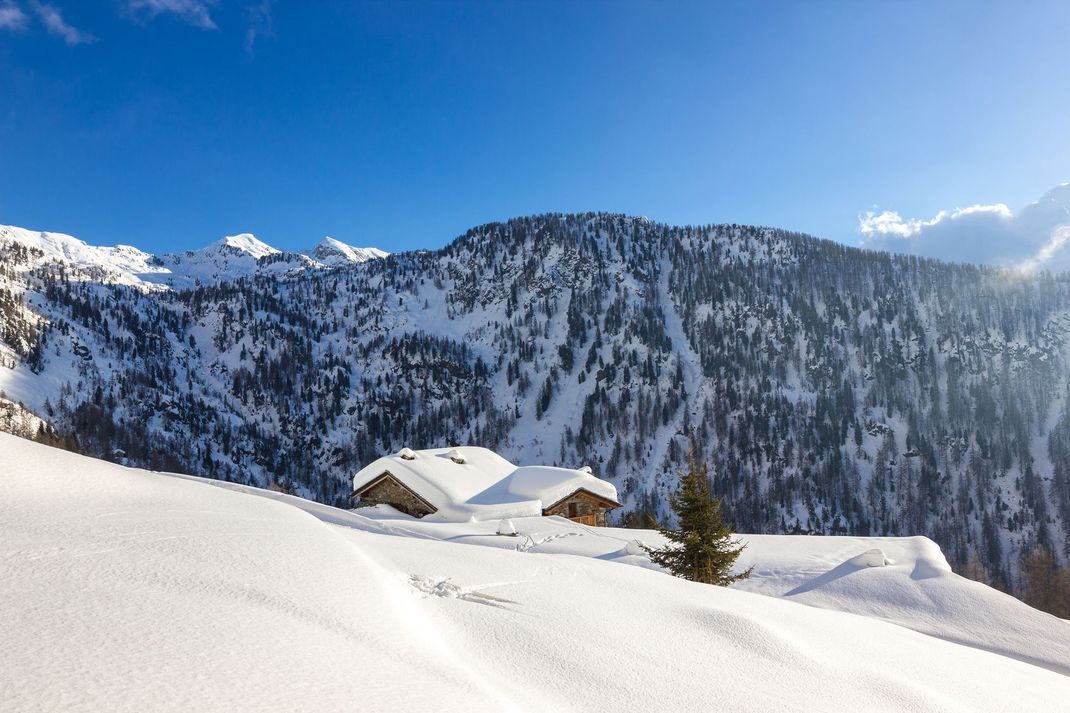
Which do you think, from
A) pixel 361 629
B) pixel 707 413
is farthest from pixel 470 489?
pixel 707 413

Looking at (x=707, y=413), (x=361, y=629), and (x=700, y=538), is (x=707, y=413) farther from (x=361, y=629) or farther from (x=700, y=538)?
(x=361, y=629)

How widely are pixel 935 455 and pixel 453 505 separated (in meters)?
168

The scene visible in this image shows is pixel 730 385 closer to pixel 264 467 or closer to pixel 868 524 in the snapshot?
pixel 868 524

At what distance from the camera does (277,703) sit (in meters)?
3.82

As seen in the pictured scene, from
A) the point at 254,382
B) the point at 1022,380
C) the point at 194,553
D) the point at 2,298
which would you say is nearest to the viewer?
the point at 194,553

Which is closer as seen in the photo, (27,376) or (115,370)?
(27,376)

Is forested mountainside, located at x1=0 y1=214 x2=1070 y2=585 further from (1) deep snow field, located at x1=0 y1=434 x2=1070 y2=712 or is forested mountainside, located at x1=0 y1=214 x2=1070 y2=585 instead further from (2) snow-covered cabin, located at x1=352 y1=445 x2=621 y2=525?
(1) deep snow field, located at x1=0 y1=434 x2=1070 y2=712

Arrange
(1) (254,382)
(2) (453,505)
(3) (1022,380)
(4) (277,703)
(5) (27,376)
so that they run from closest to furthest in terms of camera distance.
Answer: (4) (277,703) → (2) (453,505) → (5) (27,376) → (3) (1022,380) → (1) (254,382)

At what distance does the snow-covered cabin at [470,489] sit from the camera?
3428 centimetres

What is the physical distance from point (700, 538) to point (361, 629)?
621 inches

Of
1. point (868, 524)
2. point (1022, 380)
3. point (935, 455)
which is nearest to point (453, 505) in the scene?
point (868, 524)

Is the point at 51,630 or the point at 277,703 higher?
the point at 51,630

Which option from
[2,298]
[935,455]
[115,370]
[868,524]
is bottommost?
[868,524]

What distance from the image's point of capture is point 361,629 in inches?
209
